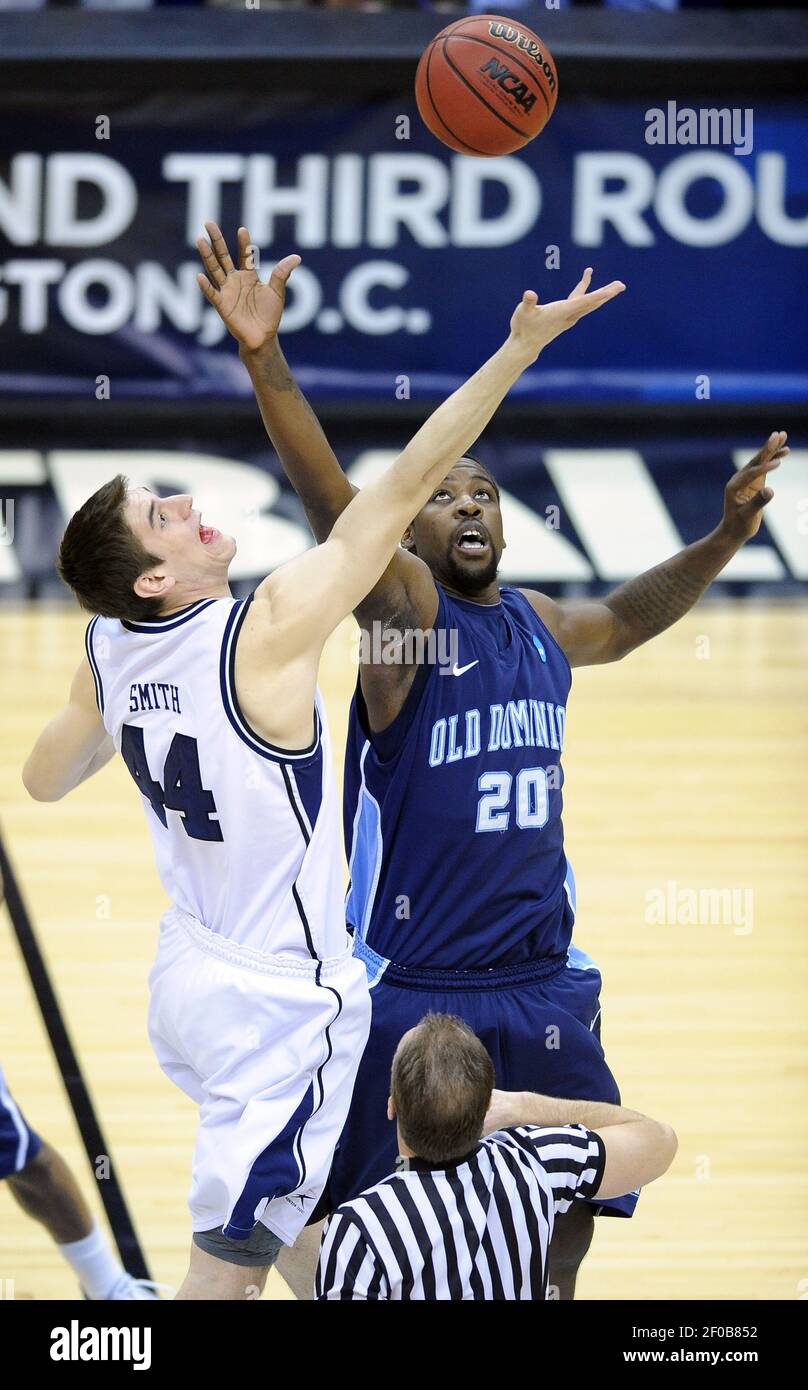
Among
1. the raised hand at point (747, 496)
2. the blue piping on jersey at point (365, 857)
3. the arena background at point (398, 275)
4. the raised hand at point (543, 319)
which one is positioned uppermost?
the arena background at point (398, 275)

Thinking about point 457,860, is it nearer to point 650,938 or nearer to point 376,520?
point 376,520

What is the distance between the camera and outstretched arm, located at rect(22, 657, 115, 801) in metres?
4.24

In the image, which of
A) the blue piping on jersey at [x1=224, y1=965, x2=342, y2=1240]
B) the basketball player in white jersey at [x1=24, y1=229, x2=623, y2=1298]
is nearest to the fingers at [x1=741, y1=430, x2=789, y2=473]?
the basketball player in white jersey at [x1=24, y1=229, x2=623, y2=1298]

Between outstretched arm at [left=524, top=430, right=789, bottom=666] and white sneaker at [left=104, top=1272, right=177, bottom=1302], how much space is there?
7.02ft

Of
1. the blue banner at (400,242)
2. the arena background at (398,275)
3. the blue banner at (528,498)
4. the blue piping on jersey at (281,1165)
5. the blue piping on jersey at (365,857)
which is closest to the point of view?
the blue piping on jersey at (281,1165)

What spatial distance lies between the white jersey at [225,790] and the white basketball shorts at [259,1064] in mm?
59

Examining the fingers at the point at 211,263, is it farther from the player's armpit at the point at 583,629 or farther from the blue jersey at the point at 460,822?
the player's armpit at the point at 583,629

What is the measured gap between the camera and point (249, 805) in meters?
3.83

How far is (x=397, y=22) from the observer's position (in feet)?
37.2

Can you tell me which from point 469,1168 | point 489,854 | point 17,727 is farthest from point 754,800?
point 469,1168

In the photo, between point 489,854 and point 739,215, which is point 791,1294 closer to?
point 489,854

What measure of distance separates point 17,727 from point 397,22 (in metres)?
5.24

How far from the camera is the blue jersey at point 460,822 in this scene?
14.6ft

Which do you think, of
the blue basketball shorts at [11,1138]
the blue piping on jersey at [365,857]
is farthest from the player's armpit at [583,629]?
the blue basketball shorts at [11,1138]
